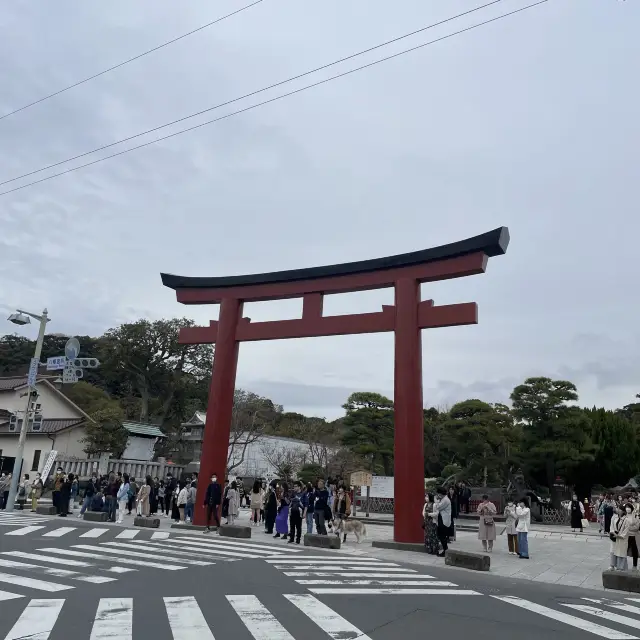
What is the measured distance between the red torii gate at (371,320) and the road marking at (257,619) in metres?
8.16

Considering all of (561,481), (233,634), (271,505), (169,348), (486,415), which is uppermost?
(169,348)

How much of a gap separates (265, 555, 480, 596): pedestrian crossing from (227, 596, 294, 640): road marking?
122 cm

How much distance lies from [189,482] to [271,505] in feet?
13.5

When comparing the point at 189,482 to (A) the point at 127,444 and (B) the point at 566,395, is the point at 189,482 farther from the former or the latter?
(B) the point at 566,395

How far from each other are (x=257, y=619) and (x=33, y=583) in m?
3.76

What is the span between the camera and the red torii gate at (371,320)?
14805 mm

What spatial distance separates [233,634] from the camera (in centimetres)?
562

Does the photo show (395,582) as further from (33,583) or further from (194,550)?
(33,583)

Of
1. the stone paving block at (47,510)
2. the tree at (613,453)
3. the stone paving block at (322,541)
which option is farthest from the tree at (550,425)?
the stone paving block at (47,510)

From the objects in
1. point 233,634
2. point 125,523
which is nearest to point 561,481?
point 125,523

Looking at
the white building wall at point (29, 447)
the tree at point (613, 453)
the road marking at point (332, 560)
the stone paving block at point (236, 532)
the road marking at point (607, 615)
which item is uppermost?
the tree at point (613, 453)

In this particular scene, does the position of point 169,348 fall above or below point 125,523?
above

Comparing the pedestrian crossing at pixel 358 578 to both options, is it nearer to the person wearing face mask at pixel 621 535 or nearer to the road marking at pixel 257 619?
the road marking at pixel 257 619

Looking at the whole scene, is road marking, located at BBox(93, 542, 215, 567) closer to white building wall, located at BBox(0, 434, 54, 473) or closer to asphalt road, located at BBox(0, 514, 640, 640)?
asphalt road, located at BBox(0, 514, 640, 640)
